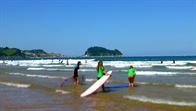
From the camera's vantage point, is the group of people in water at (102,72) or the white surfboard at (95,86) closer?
the white surfboard at (95,86)

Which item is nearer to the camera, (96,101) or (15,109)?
(15,109)

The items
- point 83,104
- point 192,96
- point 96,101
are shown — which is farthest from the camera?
point 192,96

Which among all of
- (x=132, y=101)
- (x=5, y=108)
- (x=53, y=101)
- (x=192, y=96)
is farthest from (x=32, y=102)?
(x=192, y=96)

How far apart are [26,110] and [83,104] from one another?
2.46 meters

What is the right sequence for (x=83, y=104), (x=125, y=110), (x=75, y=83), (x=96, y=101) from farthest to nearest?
(x=75, y=83)
(x=96, y=101)
(x=83, y=104)
(x=125, y=110)

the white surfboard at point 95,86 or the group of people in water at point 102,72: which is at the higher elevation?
the group of people in water at point 102,72

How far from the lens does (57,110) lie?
12.8 m

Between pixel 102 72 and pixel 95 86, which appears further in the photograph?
pixel 102 72

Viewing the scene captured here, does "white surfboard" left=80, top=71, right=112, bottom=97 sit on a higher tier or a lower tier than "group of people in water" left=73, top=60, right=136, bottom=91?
lower

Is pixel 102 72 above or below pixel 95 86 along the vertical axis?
above

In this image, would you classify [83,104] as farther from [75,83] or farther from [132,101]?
[75,83]

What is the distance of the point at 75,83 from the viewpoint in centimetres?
2402

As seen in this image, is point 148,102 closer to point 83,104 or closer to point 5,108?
point 83,104

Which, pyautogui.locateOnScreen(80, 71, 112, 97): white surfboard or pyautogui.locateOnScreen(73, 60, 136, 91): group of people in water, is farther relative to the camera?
pyautogui.locateOnScreen(73, 60, 136, 91): group of people in water
